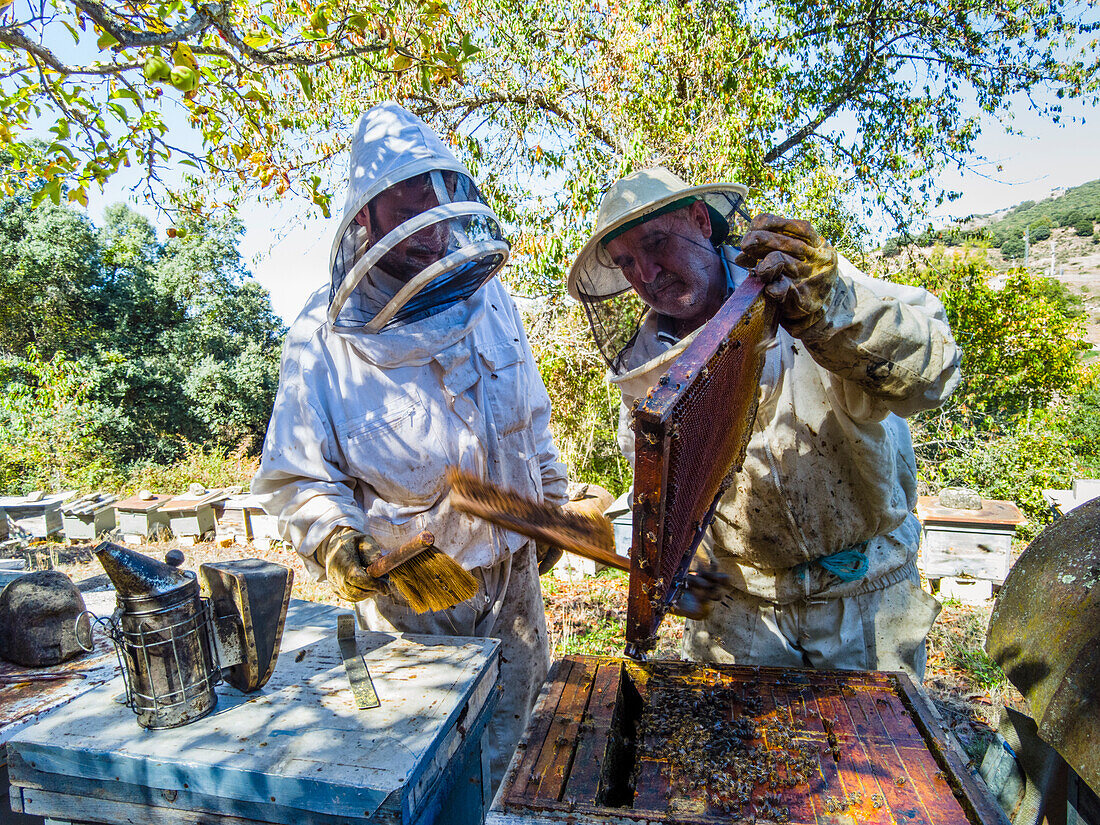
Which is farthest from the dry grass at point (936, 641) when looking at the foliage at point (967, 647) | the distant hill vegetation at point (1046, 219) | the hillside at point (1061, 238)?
the distant hill vegetation at point (1046, 219)

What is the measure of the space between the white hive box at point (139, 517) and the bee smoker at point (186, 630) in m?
9.05

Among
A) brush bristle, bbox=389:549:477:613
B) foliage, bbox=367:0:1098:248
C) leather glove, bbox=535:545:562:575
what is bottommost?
leather glove, bbox=535:545:562:575

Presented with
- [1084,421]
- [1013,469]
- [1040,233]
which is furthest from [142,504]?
[1040,233]

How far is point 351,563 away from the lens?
2.02 metres

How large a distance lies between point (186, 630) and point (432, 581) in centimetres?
67

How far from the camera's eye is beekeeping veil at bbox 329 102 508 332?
2.16 meters

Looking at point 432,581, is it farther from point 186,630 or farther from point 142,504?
point 142,504

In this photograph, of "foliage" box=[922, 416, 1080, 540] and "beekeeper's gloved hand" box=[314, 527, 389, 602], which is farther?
"foliage" box=[922, 416, 1080, 540]

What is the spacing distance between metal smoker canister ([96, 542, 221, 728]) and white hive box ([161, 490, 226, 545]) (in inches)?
341

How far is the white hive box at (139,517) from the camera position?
938cm

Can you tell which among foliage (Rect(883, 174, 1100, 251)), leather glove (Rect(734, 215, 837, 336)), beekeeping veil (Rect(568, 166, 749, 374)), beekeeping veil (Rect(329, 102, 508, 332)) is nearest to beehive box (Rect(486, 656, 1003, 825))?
leather glove (Rect(734, 215, 837, 336))

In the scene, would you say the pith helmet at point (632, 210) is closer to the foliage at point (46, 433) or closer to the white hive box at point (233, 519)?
the white hive box at point (233, 519)

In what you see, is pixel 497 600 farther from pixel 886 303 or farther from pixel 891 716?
pixel 886 303

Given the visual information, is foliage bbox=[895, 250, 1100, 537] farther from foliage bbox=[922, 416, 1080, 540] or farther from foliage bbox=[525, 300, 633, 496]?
foliage bbox=[525, 300, 633, 496]
